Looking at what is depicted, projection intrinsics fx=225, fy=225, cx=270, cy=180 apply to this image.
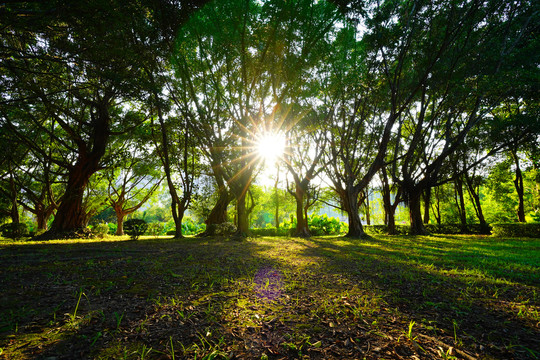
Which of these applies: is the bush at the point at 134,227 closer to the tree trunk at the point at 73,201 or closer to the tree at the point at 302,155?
the tree trunk at the point at 73,201

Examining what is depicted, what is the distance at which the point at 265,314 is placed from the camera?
266cm

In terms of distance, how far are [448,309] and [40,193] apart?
116 ft

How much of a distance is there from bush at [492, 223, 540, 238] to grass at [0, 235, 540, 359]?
17053 millimetres

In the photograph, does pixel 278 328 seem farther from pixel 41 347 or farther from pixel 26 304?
pixel 26 304

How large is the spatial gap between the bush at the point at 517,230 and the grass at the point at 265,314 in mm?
17053

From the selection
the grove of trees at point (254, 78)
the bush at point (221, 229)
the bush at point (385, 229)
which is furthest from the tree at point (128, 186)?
the bush at point (385, 229)

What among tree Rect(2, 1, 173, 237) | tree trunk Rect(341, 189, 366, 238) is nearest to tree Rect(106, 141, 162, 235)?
tree Rect(2, 1, 173, 237)

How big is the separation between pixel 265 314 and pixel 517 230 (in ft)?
75.0

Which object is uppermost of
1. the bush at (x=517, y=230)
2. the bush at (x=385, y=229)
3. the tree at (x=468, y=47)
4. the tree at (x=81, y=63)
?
the tree at (x=468, y=47)

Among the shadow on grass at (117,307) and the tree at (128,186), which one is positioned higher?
the tree at (128,186)

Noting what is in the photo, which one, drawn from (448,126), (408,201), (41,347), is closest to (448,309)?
(41,347)

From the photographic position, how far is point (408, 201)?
18984mm

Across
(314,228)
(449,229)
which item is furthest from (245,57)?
(449,229)

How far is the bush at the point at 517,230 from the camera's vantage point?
51.6 ft
